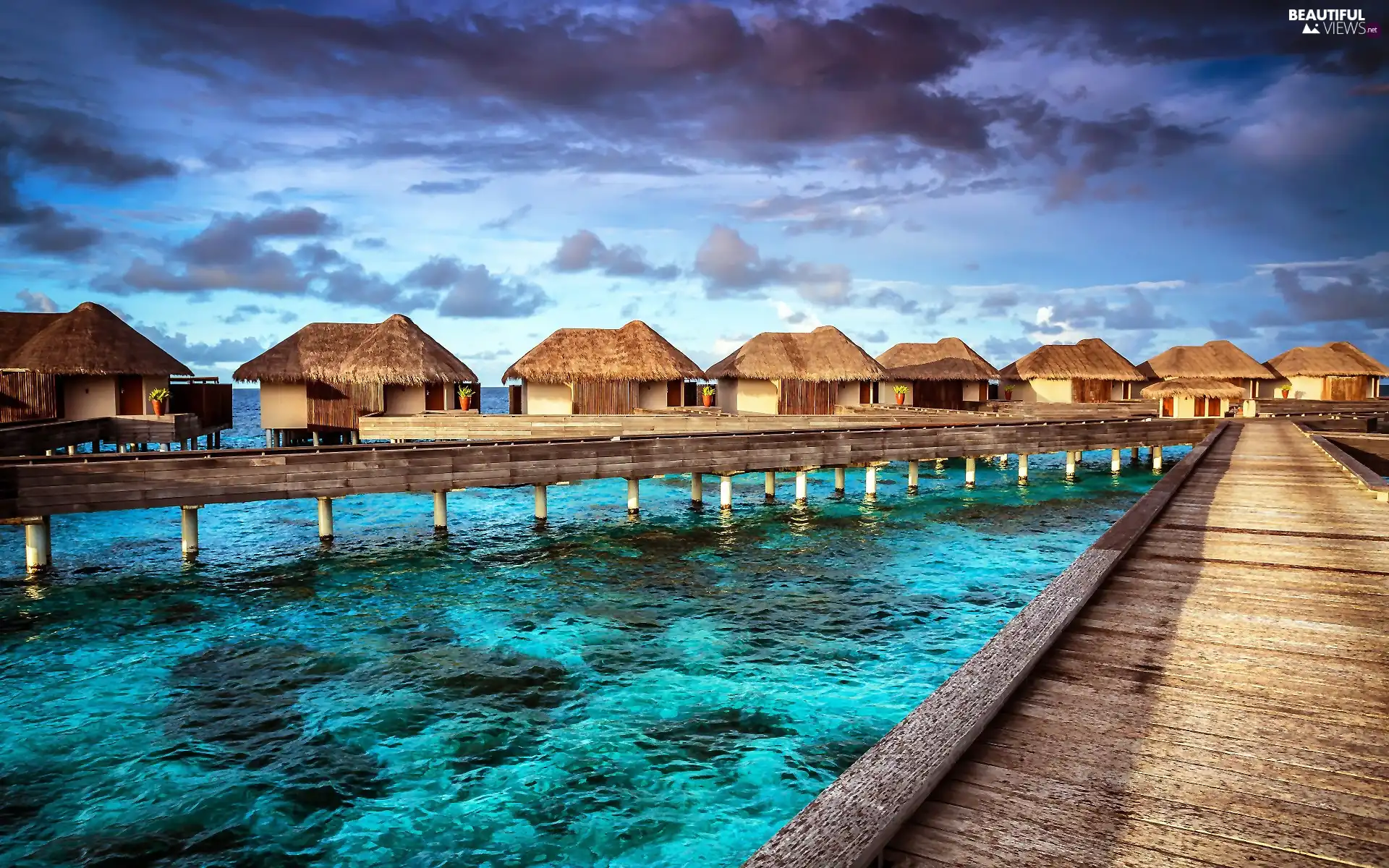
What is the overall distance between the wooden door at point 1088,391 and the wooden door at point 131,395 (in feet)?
170

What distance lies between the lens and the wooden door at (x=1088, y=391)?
163 feet

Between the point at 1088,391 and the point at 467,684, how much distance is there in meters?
49.9

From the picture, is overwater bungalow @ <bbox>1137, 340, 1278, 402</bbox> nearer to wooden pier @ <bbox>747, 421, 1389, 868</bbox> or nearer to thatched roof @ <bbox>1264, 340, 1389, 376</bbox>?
thatched roof @ <bbox>1264, 340, 1389, 376</bbox>

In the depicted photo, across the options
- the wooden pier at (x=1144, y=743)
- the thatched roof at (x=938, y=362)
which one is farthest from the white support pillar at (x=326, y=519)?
the thatched roof at (x=938, y=362)

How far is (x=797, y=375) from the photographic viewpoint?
40125mm

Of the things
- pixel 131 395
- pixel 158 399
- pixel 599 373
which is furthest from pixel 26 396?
pixel 599 373

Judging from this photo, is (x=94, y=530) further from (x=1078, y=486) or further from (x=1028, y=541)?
(x=1078, y=486)

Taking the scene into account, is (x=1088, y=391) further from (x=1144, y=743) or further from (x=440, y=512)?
(x=1144, y=743)

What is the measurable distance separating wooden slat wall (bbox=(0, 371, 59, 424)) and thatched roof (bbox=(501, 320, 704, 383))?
18201 millimetres

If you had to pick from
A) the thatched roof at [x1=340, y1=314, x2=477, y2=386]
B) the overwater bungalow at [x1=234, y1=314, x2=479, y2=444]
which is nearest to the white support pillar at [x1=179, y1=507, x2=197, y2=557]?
the overwater bungalow at [x1=234, y1=314, x2=479, y2=444]

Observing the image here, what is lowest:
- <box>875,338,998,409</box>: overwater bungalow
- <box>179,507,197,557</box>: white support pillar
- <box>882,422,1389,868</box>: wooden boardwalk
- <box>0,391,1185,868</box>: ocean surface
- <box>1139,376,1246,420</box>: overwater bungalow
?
<box>0,391,1185,868</box>: ocean surface

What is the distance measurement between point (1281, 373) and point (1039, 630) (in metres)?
67.7

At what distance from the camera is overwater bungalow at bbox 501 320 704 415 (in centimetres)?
3662

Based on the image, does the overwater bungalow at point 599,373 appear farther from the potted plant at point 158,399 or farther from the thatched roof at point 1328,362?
the thatched roof at point 1328,362
